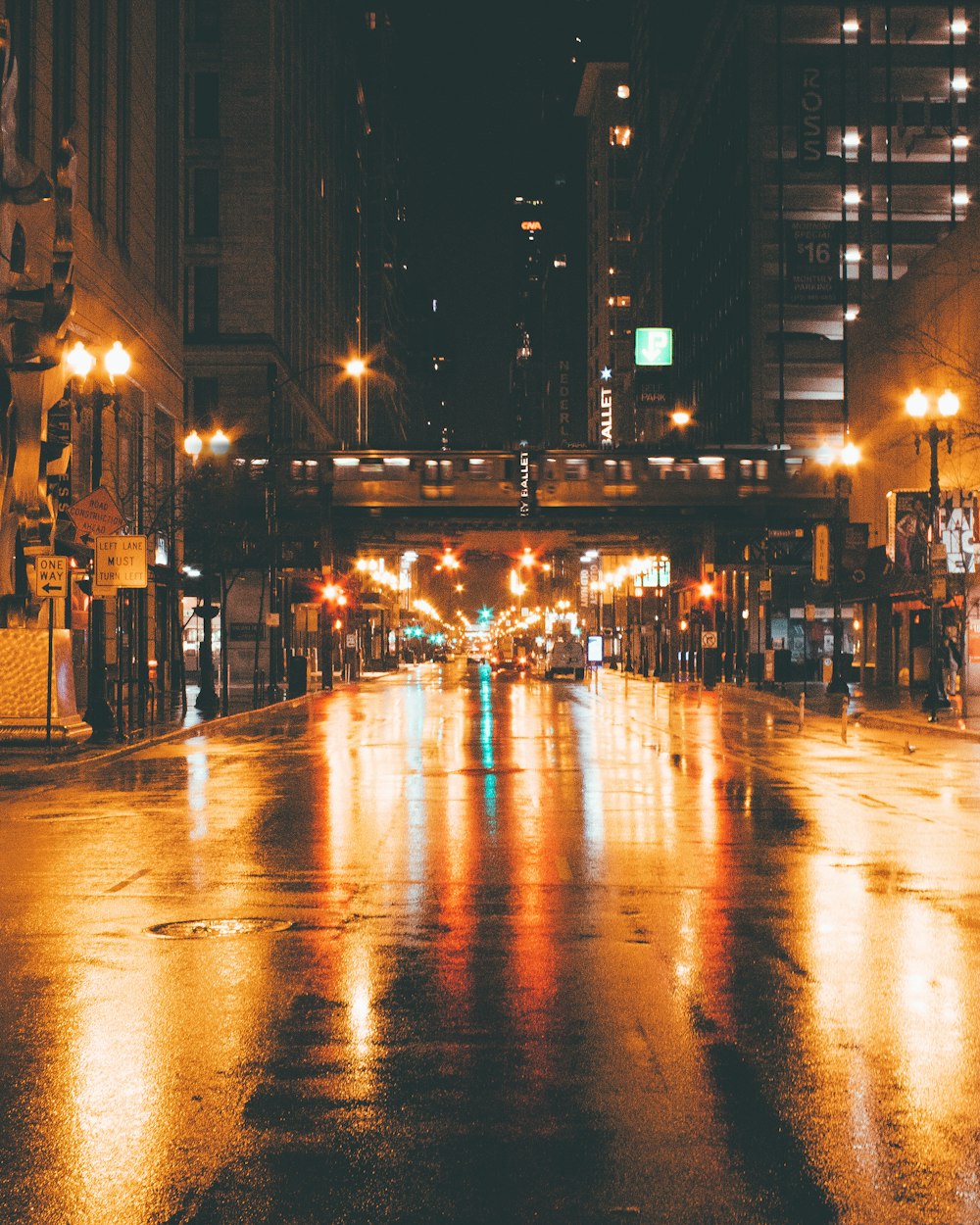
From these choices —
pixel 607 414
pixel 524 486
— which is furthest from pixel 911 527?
pixel 607 414

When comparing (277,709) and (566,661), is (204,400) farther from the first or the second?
(277,709)

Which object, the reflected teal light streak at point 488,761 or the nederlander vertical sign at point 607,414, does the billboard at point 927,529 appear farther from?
the nederlander vertical sign at point 607,414

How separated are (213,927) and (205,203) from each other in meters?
77.5

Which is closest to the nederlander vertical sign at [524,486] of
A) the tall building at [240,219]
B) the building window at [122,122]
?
the tall building at [240,219]

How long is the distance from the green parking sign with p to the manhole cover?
10315 centimetres

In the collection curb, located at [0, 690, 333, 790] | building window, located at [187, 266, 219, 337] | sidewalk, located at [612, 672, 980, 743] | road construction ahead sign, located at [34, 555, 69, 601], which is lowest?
sidewalk, located at [612, 672, 980, 743]

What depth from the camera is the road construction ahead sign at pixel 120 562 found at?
31.3m

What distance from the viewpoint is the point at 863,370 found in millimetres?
65062

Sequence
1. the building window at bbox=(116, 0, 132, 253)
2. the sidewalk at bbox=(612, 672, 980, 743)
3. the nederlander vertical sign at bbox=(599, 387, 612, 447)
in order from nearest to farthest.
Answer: the sidewalk at bbox=(612, 672, 980, 743) → the building window at bbox=(116, 0, 132, 253) → the nederlander vertical sign at bbox=(599, 387, 612, 447)

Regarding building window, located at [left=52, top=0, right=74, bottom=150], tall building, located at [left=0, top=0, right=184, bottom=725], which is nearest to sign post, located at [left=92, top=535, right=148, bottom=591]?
tall building, located at [left=0, top=0, right=184, bottom=725]

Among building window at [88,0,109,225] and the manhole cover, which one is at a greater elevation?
building window at [88,0,109,225]

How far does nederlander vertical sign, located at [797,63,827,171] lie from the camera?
85562 millimetres

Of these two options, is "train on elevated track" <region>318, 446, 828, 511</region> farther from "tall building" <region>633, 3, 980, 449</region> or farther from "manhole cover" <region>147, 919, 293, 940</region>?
"manhole cover" <region>147, 919, 293, 940</region>

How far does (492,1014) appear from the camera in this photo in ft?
28.0
